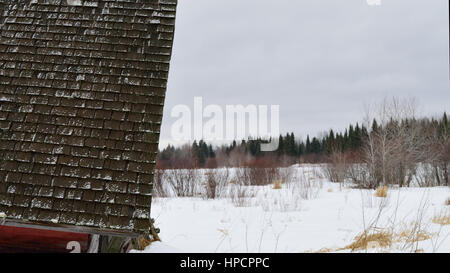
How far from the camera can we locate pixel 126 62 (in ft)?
13.0

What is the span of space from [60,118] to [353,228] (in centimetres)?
630

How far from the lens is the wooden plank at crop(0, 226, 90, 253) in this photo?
341 centimetres

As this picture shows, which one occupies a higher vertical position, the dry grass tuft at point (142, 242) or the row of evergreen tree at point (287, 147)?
the row of evergreen tree at point (287, 147)

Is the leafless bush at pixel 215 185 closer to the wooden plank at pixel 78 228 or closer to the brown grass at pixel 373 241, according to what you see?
the brown grass at pixel 373 241

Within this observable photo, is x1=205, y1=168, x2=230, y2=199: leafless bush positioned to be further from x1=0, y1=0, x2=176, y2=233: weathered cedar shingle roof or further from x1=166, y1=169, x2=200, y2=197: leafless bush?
x1=0, y1=0, x2=176, y2=233: weathered cedar shingle roof

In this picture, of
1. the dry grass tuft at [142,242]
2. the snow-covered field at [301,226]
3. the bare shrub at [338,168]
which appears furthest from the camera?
the bare shrub at [338,168]

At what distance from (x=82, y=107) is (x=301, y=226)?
5.62 metres

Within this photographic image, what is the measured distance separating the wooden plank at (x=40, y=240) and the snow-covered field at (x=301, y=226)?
2.21m

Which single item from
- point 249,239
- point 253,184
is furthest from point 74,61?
point 253,184

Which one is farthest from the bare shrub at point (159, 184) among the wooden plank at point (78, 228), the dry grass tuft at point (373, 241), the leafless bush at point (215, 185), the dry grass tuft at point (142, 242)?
the wooden plank at point (78, 228)

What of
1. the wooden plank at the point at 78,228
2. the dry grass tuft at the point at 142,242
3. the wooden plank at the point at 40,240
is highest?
the wooden plank at the point at 78,228

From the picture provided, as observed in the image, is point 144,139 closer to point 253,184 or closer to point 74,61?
point 74,61

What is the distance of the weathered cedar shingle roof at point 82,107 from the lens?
3139 mm

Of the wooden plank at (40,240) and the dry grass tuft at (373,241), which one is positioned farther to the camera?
the dry grass tuft at (373,241)
